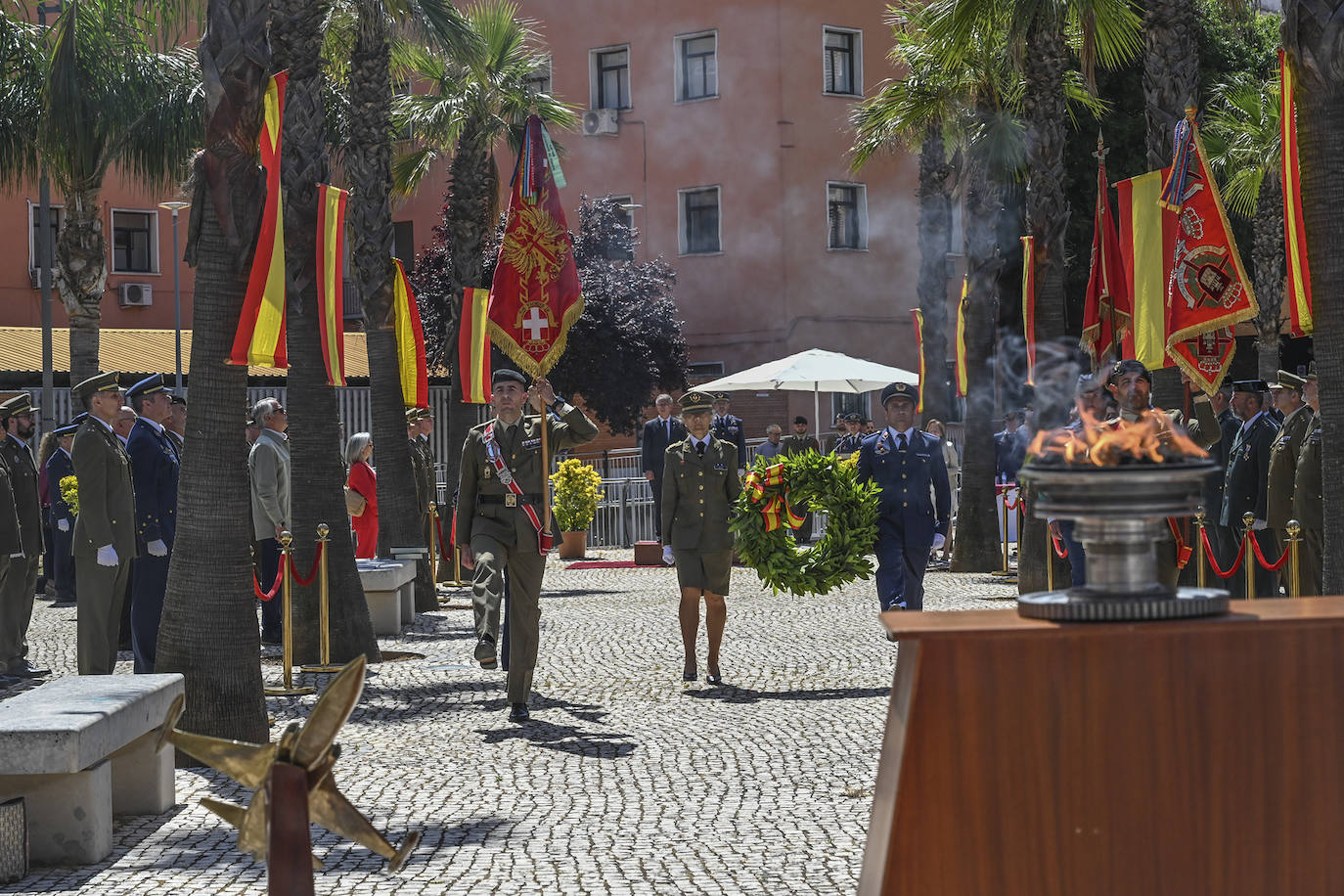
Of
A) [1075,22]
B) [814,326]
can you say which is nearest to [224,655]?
[1075,22]

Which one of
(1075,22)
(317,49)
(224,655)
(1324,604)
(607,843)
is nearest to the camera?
(1324,604)

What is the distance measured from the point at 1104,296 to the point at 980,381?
20.2 ft

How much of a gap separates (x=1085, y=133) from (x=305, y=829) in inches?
1276

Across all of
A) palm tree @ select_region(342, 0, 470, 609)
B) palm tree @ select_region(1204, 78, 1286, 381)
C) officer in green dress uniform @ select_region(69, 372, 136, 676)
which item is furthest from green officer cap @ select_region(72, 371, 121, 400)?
palm tree @ select_region(1204, 78, 1286, 381)

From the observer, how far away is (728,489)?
11.6 m

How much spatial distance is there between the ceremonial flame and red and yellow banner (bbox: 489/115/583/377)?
8210 millimetres

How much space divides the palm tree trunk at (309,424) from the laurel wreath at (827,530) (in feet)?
10.4

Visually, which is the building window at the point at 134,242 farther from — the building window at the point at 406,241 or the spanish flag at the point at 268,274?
the spanish flag at the point at 268,274

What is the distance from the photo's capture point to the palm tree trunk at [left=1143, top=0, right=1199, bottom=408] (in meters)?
13.6

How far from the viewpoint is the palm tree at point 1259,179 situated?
28922 mm

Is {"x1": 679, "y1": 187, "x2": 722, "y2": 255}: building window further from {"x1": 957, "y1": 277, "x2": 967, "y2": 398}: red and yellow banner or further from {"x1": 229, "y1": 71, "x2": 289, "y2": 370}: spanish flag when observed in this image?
{"x1": 229, "y1": 71, "x2": 289, "y2": 370}: spanish flag

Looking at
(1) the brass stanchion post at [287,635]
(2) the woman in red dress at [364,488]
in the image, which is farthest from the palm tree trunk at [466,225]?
(1) the brass stanchion post at [287,635]

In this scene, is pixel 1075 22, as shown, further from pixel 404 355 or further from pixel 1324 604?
pixel 1324 604

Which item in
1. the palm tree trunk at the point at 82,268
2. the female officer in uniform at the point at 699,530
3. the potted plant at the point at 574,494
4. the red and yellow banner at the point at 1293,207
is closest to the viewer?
the red and yellow banner at the point at 1293,207
